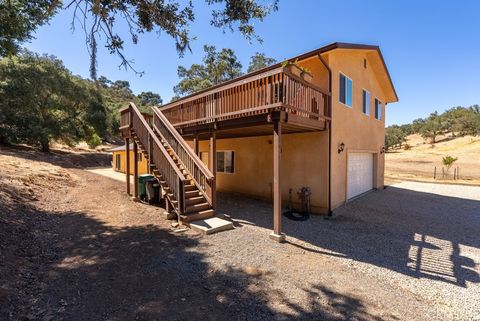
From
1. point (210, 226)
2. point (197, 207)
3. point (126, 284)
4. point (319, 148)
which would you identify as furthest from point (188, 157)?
point (126, 284)

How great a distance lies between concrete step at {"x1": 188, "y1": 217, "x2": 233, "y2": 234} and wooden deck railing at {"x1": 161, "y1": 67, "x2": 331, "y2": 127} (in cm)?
312

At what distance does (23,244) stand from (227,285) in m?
4.33

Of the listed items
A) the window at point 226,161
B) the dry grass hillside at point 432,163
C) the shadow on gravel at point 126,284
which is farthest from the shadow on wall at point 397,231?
the dry grass hillside at point 432,163

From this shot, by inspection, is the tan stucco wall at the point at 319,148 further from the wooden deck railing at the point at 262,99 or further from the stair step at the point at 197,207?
the stair step at the point at 197,207

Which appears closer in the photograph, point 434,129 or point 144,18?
point 144,18

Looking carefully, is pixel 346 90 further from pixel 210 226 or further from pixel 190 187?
pixel 210 226

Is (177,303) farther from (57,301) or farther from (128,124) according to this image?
(128,124)

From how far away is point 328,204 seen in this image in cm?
833

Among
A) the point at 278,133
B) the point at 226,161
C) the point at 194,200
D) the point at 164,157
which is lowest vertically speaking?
the point at 194,200

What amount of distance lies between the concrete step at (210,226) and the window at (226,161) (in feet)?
17.6

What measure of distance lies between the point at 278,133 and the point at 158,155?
4.20 m

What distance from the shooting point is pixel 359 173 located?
11656 mm

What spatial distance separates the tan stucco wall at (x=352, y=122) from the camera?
880cm

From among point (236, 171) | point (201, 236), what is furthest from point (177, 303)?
point (236, 171)
